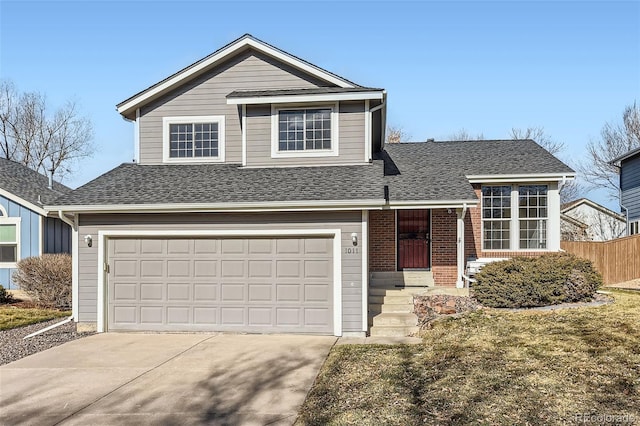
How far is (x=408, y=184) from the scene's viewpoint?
13.7m

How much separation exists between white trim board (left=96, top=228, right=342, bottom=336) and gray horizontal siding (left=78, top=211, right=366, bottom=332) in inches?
3.2

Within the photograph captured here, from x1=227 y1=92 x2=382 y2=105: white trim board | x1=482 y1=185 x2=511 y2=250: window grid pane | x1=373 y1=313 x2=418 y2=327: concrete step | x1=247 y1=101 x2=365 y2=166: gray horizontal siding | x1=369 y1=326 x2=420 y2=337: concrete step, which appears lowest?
x1=369 y1=326 x2=420 y2=337: concrete step

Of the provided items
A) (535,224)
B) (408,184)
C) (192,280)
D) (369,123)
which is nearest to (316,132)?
(369,123)

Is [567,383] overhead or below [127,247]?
below

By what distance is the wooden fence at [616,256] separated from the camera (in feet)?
64.1

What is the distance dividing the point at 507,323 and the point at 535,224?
6228 millimetres

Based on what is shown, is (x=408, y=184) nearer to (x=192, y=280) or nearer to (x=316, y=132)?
(x=316, y=132)

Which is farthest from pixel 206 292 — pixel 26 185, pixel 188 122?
pixel 26 185

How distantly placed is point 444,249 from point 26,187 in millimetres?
15348

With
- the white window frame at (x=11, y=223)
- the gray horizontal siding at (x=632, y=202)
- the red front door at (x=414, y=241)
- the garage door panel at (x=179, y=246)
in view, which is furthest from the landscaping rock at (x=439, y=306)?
the gray horizontal siding at (x=632, y=202)

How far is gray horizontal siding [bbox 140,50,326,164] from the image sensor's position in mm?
13508

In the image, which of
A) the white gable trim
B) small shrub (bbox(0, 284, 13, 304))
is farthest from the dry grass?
the white gable trim

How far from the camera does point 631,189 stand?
25.3m

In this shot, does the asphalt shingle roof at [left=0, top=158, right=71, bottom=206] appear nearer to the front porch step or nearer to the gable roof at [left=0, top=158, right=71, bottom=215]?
the gable roof at [left=0, top=158, right=71, bottom=215]
